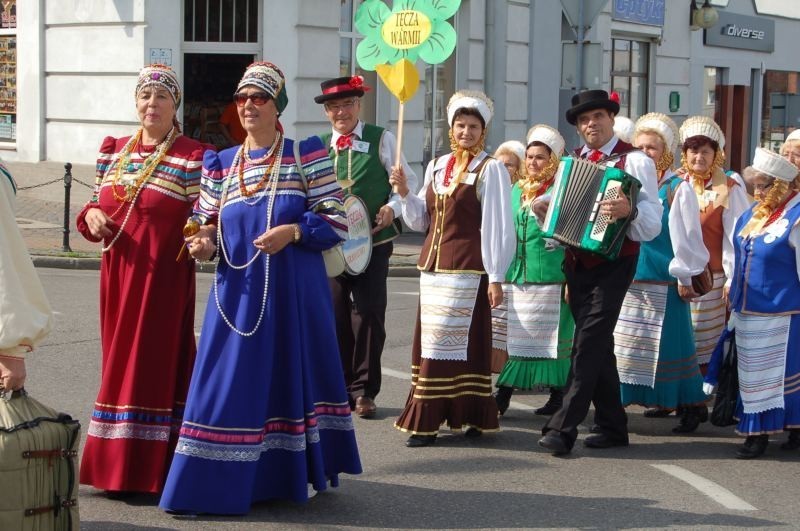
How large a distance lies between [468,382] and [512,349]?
4.06 feet

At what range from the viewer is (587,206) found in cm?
765

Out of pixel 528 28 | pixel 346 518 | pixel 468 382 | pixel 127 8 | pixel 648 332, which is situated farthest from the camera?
pixel 528 28

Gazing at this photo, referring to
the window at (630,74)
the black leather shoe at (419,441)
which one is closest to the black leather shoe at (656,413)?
the black leather shoe at (419,441)

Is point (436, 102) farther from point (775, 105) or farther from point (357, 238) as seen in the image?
point (357, 238)

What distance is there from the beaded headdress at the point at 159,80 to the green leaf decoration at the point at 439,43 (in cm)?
234

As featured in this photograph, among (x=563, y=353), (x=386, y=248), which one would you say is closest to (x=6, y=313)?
(x=386, y=248)

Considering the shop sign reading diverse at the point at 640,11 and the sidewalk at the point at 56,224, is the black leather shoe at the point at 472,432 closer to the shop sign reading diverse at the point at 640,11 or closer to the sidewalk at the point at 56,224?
the sidewalk at the point at 56,224

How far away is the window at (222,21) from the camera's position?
19.2 metres

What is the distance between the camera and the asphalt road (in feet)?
20.9

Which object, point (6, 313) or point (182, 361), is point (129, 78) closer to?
point (182, 361)

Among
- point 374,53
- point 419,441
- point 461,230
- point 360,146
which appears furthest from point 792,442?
point 374,53

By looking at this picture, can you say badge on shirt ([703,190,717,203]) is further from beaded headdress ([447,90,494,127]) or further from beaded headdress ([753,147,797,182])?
beaded headdress ([447,90,494,127])

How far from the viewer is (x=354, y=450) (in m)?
6.58

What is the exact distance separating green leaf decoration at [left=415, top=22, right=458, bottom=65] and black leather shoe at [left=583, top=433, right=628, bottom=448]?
2.52 m
